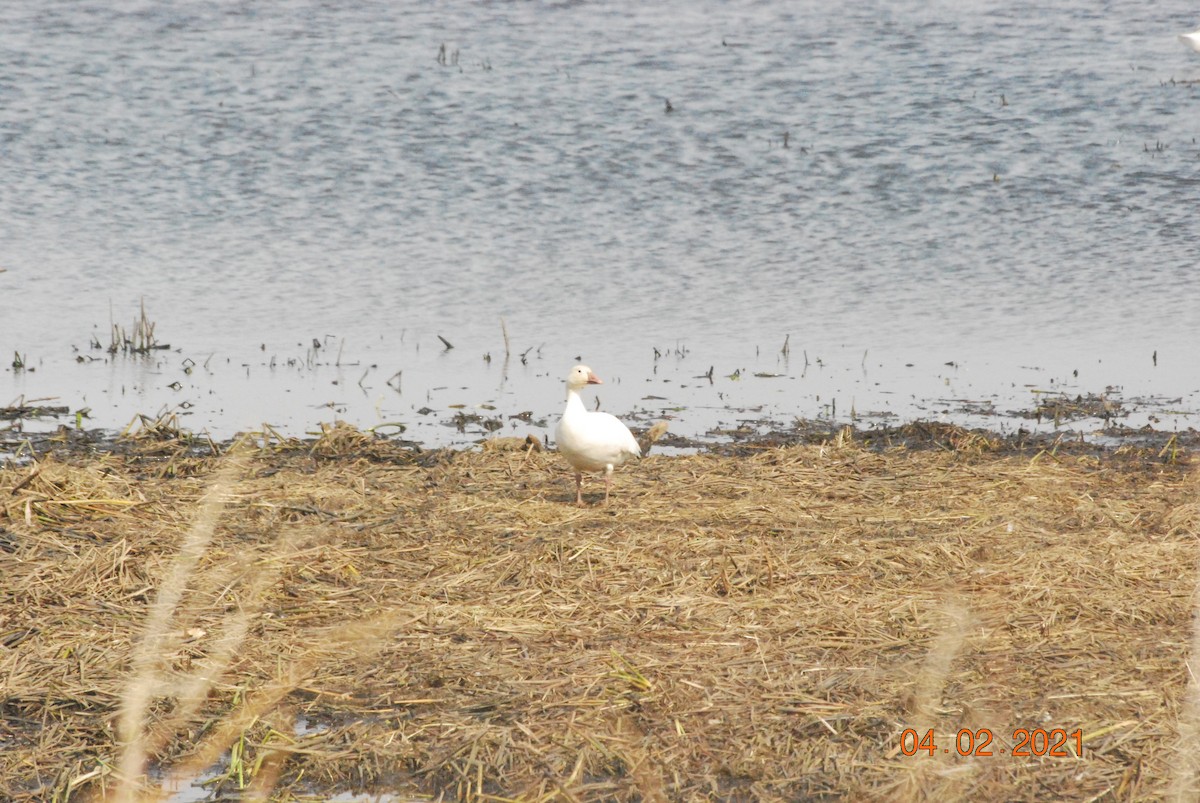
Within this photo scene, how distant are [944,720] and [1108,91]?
2132 centimetres

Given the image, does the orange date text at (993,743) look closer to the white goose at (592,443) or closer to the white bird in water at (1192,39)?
the white bird in water at (1192,39)

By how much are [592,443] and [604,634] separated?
8.73ft

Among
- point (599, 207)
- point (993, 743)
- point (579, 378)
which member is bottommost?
point (993, 743)

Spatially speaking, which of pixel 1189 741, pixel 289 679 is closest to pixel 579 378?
pixel 289 679

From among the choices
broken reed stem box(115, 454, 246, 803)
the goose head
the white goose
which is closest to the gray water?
the goose head

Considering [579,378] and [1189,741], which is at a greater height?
[579,378]

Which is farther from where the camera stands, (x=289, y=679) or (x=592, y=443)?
(x=592, y=443)

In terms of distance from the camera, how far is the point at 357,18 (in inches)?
1137

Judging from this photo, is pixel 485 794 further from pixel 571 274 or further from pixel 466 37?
pixel 466 37

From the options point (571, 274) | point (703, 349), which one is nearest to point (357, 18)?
point (571, 274)

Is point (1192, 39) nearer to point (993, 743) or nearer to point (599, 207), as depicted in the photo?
point (993, 743)

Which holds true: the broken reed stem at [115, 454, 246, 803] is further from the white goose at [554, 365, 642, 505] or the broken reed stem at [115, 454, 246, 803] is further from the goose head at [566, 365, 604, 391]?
the goose head at [566, 365, 604, 391]

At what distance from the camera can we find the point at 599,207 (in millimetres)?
20938

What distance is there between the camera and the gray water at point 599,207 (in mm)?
13758
